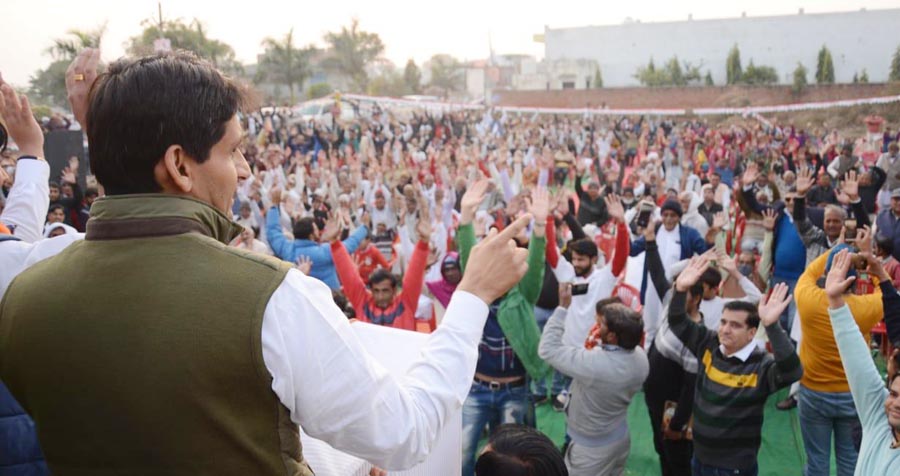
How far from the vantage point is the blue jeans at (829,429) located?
3650 mm

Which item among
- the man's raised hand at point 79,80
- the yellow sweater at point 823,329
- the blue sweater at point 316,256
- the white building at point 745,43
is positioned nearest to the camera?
the man's raised hand at point 79,80

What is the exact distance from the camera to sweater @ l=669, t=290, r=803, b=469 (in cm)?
307

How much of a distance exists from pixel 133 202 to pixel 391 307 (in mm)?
3230

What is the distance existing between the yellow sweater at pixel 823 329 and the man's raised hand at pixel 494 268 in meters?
2.96

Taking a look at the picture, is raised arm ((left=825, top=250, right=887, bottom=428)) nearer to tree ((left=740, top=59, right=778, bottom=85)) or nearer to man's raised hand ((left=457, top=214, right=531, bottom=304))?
man's raised hand ((left=457, top=214, right=531, bottom=304))

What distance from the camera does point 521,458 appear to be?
1.82 metres

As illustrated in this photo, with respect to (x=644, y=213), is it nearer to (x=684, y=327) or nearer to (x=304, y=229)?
(x=684, y=327)

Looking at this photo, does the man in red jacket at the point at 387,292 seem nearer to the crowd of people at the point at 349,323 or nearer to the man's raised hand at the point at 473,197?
the crowd of people at the point at 349,323

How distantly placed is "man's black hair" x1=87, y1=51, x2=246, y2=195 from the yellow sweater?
3431mm

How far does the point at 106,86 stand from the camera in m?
1.05

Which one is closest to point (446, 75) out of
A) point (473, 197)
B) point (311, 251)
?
point (311, 251)

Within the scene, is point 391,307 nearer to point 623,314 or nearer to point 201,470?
point 623,314

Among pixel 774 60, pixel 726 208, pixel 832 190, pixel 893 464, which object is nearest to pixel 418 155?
pixel 726 208

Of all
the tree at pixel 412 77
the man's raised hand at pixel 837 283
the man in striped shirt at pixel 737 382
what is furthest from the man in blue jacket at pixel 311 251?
the tree at pixel 412 77
